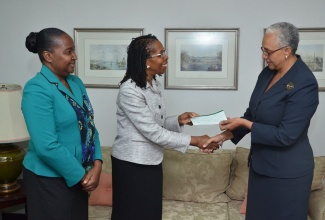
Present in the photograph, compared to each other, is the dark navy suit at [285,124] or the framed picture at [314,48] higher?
the framed picture at [314,48]

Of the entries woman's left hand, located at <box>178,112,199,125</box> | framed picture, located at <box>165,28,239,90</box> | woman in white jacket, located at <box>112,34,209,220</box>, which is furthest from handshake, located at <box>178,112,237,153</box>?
framed picture, located at <box>165,28,239,90</box>

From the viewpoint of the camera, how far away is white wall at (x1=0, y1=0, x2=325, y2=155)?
3.04 metres

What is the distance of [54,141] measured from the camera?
5.97ft

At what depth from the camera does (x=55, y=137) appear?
183 centimetres

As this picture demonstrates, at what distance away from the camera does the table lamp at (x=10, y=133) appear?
2.72 metres

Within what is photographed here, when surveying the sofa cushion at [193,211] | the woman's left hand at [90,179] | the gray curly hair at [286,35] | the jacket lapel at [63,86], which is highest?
the gray curly hair at [286,35]

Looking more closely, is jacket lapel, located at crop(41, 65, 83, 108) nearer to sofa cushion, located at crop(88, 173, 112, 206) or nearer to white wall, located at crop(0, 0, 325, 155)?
sofa cushion, located at crop(88, 173, 112, 206)

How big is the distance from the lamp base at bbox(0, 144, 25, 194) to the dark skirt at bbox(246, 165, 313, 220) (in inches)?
68.7

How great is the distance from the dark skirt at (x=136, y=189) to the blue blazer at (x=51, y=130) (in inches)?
12.2

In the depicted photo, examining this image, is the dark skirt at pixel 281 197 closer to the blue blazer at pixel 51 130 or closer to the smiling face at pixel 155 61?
the smiling face at pixel 155 61

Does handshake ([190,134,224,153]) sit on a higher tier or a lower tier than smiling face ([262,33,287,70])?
lower

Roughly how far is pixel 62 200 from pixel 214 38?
1.83 metres

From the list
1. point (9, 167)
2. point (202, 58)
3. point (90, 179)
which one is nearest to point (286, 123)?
point (90, 179)

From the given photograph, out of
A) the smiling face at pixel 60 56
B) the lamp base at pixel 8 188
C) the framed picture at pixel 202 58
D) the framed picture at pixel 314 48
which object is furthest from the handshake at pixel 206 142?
the lamp base at pixel 8 188
